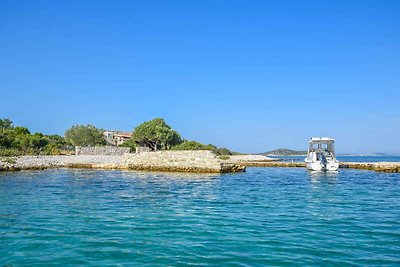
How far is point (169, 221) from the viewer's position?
12.2m

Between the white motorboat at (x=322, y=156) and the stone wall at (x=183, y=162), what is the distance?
9.90 metres

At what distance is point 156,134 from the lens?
8100 centimetres

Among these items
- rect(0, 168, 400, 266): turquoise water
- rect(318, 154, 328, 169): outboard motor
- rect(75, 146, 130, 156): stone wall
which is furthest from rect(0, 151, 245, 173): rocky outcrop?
rect(0, 168, 400, 266): turquoise water

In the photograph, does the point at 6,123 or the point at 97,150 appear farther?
the point at 6,123

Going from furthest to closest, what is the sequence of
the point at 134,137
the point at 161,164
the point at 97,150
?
the point at 134,137 < the point at 97,150 < the point at 161,164

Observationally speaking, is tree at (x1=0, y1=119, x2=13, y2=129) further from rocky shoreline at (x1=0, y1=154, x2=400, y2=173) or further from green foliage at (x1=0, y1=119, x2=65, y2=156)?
rocky shoreline at (x1=0, y1=154, x2=400, y2=173)

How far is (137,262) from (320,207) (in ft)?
34.0

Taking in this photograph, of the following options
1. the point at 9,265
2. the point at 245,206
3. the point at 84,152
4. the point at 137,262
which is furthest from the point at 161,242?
the point at 84,152

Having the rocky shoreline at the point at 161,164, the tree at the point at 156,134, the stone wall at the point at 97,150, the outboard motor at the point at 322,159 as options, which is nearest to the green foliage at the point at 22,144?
the stone wall at the point at 97,150

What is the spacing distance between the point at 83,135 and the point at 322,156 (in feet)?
191

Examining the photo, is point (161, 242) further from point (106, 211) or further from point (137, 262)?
point (106, 211)

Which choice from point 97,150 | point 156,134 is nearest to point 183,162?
point 97,150

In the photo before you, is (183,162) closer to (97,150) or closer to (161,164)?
(161,164)

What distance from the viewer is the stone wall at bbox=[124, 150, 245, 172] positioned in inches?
1607
